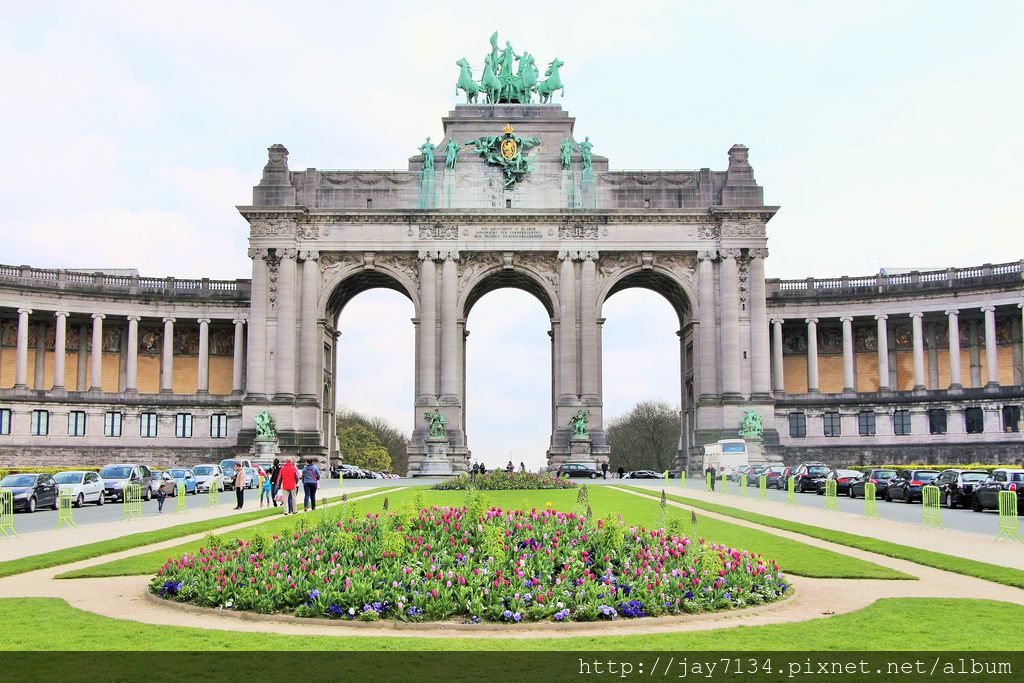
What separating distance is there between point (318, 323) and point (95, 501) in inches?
1497

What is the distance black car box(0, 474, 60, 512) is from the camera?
42.9m

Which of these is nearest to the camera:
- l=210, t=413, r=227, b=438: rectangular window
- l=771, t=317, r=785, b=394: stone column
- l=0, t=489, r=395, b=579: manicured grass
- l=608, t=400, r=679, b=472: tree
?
l=0, t=489, r=395, b=579: manicured grass

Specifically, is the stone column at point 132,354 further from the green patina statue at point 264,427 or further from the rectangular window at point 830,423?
the rectangular window at point 830,423

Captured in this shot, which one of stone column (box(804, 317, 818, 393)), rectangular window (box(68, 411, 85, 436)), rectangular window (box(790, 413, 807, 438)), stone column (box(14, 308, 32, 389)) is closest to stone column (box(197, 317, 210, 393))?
rectangular window (box(68, 411, 85, 436))

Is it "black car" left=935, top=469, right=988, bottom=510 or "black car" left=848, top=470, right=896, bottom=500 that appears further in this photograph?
"black car" left=848, top=470, right=896, bottom=500

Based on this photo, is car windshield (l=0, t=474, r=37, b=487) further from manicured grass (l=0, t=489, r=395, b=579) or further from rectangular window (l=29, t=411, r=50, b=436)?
rectangular window (l=29, t=411, r=50, b=436)

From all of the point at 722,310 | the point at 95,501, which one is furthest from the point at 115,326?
the point at 722,310

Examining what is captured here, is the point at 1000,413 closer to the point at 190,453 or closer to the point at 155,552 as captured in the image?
the point at 190,453

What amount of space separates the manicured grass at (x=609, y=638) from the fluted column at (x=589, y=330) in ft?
222

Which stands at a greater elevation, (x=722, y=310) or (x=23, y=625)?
(x=722, y=310)

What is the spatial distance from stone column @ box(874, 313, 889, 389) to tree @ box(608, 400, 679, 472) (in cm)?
5538

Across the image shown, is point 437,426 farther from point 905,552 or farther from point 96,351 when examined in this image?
point 905,552
